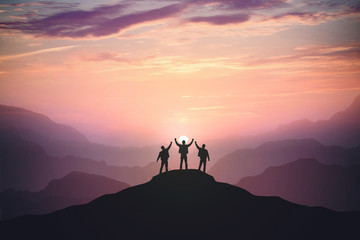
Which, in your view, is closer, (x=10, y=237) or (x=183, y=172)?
(x=10, y=237)

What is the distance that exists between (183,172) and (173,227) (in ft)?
23.5

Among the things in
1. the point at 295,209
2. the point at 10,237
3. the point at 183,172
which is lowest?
the point at 10,237

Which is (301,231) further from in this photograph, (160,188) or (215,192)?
(160,188)

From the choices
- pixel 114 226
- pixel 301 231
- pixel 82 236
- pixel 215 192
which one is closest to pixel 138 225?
pixel 114 226

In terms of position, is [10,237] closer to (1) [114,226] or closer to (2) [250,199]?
(1) [114,226]

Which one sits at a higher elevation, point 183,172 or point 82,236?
point 183,172

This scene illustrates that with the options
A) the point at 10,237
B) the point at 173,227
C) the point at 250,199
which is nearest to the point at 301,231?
the point at 250,199

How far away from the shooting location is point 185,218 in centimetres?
4366

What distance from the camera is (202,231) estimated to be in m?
42.2

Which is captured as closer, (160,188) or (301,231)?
(301,231)

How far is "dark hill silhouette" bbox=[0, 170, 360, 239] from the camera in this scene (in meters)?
42.7

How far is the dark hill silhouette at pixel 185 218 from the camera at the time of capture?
42688mm

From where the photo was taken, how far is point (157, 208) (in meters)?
45.2

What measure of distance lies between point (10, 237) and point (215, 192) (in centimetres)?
2222
